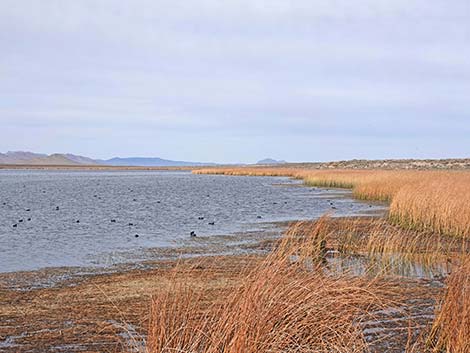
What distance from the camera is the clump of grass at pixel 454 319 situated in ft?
19.2

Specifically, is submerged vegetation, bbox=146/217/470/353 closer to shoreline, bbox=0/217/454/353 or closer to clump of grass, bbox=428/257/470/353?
clump of grass, bbox=428/257/470/353

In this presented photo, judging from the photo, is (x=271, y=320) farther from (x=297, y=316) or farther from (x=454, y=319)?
(x=454, y=319)

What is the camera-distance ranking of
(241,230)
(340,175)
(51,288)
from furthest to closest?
(340,175) < (241,230) < (51,288)

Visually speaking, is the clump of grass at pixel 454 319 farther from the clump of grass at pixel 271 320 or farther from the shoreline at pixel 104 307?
the clump of grass at pixel 271 320

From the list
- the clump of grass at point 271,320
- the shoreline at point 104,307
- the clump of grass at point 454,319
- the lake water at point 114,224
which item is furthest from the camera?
the lake water at point 114,224

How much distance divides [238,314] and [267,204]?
2841 cm

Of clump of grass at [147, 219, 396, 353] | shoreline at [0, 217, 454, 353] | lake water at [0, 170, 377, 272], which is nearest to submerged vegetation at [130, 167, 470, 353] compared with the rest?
clump of grass at [147, 219, 396, 353]

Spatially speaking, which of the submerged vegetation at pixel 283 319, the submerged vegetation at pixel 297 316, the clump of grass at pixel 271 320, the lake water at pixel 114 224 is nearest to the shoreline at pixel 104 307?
the submerged vegetation at pixel 297 316

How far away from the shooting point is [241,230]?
22.2 m

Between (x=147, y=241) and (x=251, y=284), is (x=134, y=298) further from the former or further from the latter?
(x=147, y=241)

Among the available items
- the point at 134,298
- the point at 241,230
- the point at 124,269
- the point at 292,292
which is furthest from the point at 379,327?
the point at 241,230

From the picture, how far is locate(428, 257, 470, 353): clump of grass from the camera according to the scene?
5852 mm

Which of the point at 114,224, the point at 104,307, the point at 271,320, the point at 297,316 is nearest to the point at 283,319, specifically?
the point at 297,316

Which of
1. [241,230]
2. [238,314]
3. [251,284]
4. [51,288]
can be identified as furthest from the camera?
[241,230]
